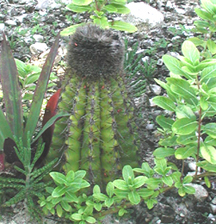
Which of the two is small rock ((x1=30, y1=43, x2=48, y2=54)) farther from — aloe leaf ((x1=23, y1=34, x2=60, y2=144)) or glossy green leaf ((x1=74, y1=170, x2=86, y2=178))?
glossy green leaf ((x1=74, y1=170, x2=86, y2=178))

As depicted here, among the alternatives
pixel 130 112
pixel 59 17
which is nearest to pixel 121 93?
pixel 130 112

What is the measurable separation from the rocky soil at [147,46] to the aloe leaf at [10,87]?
209 millimetres

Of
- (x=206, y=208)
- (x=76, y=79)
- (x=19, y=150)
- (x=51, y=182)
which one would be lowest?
(x=206, y=208)

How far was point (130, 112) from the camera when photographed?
1.66 metres

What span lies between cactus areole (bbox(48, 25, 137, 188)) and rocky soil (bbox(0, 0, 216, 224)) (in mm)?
237

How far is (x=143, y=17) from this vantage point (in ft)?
10.6

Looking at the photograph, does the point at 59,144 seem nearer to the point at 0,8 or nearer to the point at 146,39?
the point at 146,39

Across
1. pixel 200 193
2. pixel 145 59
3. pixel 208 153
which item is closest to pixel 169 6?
pixel 145 59

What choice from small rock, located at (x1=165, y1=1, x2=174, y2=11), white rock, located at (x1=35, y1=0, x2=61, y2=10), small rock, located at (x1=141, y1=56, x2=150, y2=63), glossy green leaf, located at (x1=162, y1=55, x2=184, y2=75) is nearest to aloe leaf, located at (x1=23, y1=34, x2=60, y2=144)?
glossy green leaf, located at (x1=162, y1=55, x2=184, y2=75)

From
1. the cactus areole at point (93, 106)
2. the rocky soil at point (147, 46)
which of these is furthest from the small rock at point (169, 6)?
the cactus areole at point (93, 106)

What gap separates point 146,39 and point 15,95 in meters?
1.68

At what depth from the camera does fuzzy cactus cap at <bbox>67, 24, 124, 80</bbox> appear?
151 cm

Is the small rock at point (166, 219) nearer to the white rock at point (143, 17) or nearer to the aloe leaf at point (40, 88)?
the aloe leaf at point (40, 88)

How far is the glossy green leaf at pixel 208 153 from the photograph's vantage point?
1.33m
